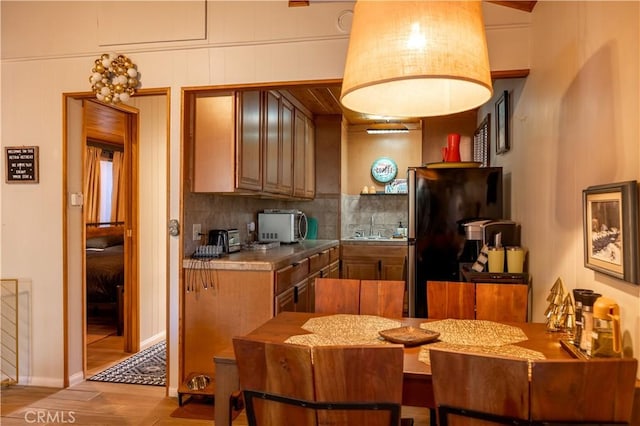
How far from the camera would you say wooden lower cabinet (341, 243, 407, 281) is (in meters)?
5.36

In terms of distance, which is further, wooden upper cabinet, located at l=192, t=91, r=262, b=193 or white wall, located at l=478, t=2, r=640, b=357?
wooden upper cabinet, located at l=192, t=91, r=262, b=193

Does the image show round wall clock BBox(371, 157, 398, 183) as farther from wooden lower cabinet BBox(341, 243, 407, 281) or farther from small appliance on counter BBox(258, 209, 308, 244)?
small appliance on counter BBox(258, 209, 308, 244)

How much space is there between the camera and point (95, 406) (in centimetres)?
287

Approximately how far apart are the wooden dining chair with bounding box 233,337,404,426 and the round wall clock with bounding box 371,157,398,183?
196 inches

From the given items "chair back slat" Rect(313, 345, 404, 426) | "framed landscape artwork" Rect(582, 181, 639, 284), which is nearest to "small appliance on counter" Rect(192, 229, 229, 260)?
"chair back slat" Rect(313, 345, 404, 426)

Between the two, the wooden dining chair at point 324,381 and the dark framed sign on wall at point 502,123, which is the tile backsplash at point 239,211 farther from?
the dark framed sign on wall at point 502,123

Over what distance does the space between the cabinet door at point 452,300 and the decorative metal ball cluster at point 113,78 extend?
7.67 ft

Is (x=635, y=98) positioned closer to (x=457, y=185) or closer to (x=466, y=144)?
(x=457, y=185)

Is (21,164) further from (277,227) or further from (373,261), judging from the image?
(373,261)

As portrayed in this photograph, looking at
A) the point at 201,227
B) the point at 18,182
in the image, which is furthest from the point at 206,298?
the point at 18,182

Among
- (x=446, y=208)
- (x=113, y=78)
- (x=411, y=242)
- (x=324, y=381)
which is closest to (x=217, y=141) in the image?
(x=113, y=78)

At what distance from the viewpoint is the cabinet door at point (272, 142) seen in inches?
152

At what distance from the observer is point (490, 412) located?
3.68ft

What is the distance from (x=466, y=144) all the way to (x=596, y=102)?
3448 millimetres
